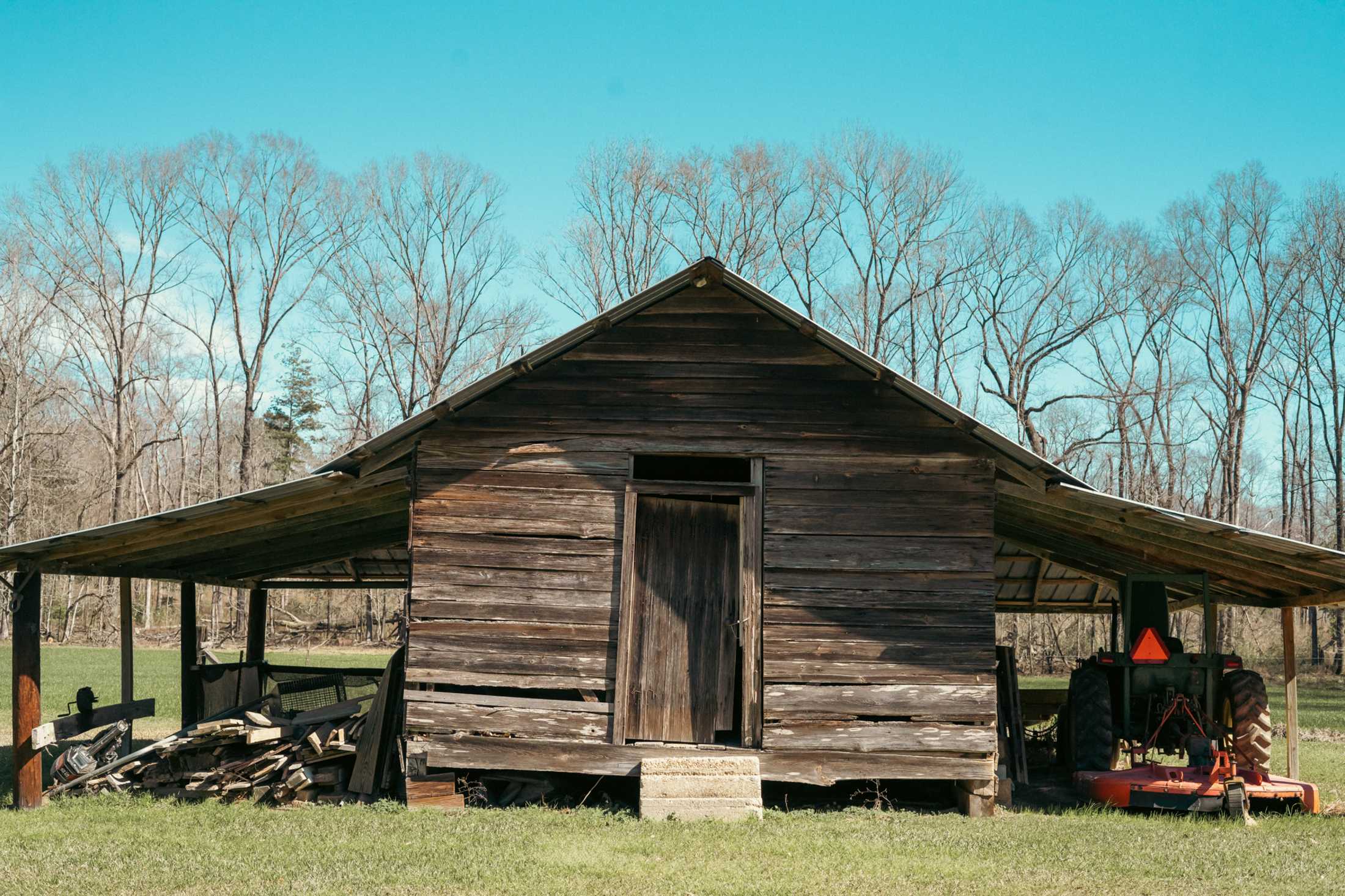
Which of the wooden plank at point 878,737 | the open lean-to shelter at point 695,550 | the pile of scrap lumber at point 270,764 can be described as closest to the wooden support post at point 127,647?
the pile of scrap lumber at point 270,764

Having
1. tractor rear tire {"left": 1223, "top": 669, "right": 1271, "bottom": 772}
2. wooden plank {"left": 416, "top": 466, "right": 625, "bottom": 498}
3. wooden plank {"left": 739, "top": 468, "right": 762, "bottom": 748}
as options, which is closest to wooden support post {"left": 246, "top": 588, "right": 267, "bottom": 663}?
wooden plank {"left": 416, "top": 466, "right": 625, "bottom": 498}

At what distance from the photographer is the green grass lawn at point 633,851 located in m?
7.56

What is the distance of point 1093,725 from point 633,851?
18.3ft

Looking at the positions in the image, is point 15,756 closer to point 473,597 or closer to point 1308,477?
point 473,597

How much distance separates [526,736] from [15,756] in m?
4.65

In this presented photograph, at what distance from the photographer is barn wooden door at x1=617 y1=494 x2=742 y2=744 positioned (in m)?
10.7

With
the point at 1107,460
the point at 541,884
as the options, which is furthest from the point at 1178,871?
the point at 1107,460

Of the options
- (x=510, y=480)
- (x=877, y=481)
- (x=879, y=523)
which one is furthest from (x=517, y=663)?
(x=877, y=481)

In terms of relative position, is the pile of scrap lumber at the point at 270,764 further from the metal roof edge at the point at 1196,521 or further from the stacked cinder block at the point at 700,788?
the metal roof edge at the point at 1196,521

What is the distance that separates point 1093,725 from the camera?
11.6m

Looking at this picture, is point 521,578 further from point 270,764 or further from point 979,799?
point 979,799

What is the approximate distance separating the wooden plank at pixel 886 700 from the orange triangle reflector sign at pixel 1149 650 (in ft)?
6.68

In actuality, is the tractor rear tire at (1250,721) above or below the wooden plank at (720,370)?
below

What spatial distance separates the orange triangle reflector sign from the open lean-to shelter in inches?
40.1
